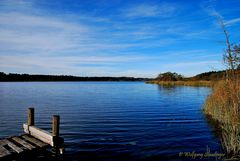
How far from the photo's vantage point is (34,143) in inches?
478

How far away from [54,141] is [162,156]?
5049 millimetres

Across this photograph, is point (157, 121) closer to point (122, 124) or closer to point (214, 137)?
point (122, 124)

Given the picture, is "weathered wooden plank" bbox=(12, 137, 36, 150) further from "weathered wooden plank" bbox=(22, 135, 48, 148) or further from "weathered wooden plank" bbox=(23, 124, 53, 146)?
"weathered wooden plank" bbox=(23, 124, 53, 146)

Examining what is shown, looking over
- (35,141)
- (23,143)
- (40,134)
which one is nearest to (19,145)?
→ (23,143)

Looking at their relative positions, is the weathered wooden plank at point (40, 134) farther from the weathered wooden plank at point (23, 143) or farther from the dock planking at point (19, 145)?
the weathered wooden plank at point (23, 143)

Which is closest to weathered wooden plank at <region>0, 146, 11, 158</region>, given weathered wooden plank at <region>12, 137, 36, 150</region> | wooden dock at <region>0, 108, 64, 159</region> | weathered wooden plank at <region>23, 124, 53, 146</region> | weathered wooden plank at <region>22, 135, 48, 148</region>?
wooden dock at <region>0, 108, 64, 159</region>

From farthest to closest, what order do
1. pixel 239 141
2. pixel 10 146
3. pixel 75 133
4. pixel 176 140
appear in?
1. pixel 75 133
2. pixel 176 140
3. pixel 239 141
4. pixel 10 146

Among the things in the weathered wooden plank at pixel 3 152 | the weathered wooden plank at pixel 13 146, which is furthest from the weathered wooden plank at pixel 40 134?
the weathered wooden plank at pixel 3 152

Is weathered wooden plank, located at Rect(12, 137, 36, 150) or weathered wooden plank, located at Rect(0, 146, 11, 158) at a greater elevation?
weathered wooden plank, located at Rect(12, 137, 36, 150)

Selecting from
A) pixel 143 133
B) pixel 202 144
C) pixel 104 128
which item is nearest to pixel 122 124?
pixel 104 128

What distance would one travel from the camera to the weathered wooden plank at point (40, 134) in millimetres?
11911

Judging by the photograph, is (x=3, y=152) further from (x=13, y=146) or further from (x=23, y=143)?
(x=23, y=143)

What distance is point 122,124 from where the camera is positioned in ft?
71.7

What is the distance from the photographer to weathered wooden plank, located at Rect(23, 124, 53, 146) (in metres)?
11.9
